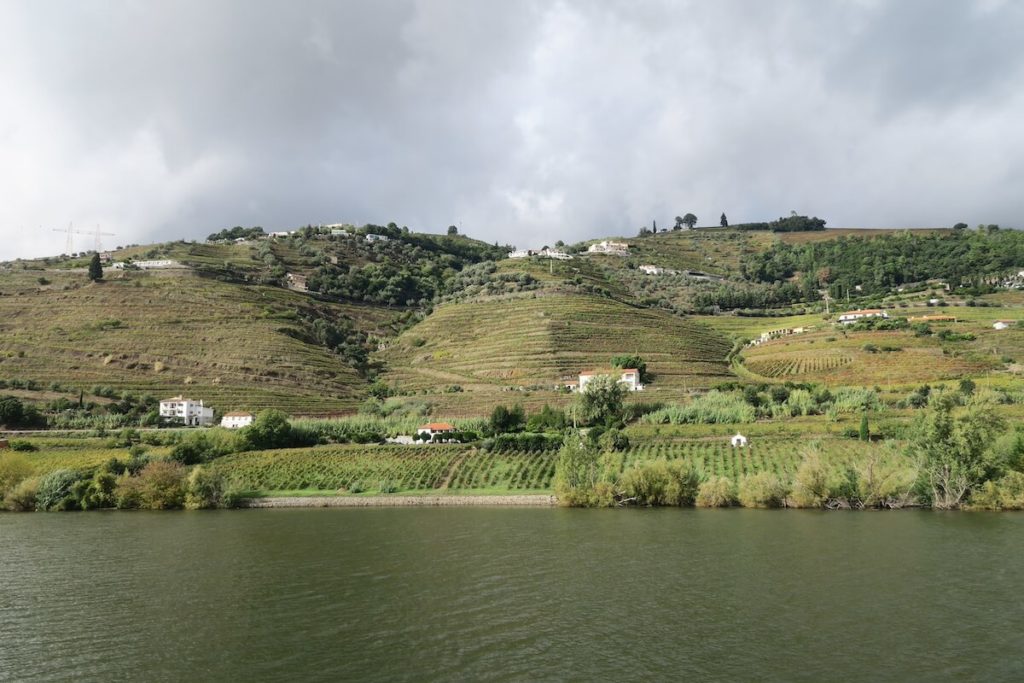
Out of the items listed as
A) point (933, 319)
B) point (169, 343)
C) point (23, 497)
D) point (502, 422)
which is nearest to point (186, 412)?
point (169, 343)

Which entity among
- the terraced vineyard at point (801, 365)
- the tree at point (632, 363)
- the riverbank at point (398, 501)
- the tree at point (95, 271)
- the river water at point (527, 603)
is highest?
the tree at point (95, 271)

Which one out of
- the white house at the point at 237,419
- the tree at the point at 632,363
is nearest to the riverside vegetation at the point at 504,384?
the tree at the point at 632,363

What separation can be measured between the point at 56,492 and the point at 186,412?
3673 cm

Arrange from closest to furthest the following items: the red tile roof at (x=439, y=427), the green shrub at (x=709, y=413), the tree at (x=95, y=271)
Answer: the green shrub at (x=709, y=413), the red tile roof at (x=439, y=427), the tree at (x=95, y=271)

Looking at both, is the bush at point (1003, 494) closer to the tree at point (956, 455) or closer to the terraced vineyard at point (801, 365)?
the tree at point (956, 455)

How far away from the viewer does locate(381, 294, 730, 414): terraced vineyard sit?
13000cm

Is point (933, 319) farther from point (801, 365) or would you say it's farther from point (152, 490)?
point (152, 490)

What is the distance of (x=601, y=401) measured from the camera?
101875 millimetres

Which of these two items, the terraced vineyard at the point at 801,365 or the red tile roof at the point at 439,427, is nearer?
the red tile roof at the point at 439,427

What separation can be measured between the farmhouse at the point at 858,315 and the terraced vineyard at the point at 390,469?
305ft

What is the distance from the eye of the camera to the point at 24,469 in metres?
80.6

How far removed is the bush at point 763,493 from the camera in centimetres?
6650

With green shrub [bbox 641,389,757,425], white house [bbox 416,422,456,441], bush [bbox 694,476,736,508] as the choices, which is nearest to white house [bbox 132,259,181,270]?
white house [bbox 416,422,456,441]

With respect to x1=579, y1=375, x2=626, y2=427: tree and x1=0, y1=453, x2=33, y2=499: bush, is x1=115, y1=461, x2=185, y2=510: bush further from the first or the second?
x1=579, y1=375, x2=626, y2=427: tree
